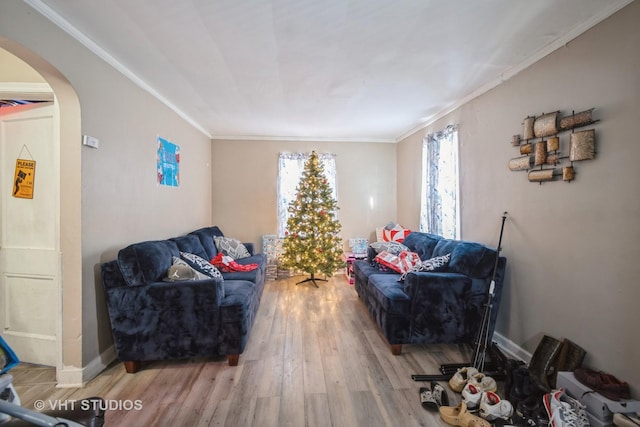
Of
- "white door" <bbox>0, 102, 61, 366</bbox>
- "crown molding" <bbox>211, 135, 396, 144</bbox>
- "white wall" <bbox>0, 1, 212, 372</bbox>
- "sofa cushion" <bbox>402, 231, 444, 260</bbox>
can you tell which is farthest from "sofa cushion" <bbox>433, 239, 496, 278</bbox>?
"white door" <bbox>0, 102, 61, 366</bbox>

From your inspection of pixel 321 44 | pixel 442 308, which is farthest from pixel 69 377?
pixel 321 44

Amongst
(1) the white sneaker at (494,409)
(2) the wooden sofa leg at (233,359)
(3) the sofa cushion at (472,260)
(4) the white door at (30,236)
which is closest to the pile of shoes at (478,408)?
(1) the white sneaker at (494,409)

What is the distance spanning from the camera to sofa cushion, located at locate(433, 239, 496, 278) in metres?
2.61

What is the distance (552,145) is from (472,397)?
6.37ft

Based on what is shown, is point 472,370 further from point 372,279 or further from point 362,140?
point 362,140

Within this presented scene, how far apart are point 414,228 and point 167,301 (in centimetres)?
390

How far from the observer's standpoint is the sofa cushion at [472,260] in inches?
103

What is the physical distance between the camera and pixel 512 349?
2.61m

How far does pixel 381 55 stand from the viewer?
244 cm

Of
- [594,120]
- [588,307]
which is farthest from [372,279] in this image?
[594,120]

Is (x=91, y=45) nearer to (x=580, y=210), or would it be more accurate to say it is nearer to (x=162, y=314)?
(x=162, y=314)

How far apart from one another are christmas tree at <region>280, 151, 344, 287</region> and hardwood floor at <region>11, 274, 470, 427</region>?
5.68ft

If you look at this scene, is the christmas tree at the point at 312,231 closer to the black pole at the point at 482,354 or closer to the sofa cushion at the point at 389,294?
the sofa cushion at the point at 389,294

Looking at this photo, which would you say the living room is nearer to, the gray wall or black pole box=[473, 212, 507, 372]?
black pole box=[473, 212, 507, 372]
